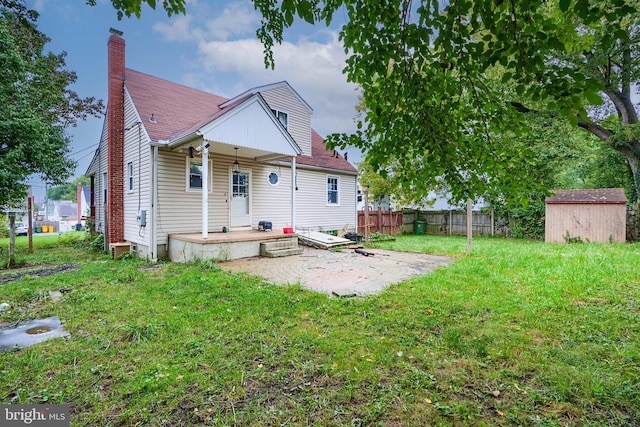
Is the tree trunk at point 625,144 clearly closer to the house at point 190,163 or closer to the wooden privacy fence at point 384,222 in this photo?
the wooden privacy fence at point 384,222

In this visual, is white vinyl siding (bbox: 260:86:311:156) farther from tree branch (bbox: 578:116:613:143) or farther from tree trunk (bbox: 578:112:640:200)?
tree branch (bbox: 578:116:613:143)

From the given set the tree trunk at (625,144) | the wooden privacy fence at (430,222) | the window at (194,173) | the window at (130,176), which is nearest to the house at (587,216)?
the tree trunk at (625,144)

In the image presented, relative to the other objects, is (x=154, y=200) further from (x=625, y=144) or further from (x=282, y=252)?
(x=625, y=144)

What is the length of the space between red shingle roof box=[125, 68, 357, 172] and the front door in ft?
7.30

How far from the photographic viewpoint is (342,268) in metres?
7.08

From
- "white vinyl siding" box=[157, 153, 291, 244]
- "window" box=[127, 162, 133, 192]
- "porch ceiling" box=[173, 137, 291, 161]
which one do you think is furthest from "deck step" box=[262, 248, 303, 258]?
"window" box=[127, 162, 133, 192]

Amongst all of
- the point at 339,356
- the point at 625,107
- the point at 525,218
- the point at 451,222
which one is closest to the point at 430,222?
the point at 451,222

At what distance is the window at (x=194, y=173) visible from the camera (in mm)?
9250

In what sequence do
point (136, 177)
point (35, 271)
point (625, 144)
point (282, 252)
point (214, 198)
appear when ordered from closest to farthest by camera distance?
point (35, 271)
point (282, 252)
point (136, 177)
point (214, 198)
point (625, 144)

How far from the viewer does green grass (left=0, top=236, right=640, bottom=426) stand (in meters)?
2.14

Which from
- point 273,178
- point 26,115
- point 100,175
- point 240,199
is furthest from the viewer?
point 100,175

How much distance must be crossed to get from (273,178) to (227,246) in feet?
13.0

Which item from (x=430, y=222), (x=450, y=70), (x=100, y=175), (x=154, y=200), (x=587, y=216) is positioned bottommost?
(x=430, y=222)

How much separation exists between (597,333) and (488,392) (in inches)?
78.0
